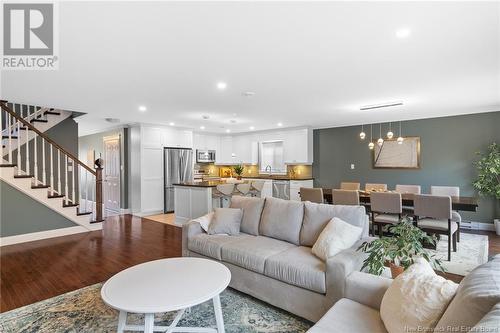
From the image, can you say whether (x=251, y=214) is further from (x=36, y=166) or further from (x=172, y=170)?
(x=172, y=170)

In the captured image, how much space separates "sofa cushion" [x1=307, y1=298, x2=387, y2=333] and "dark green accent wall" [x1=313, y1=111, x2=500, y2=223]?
5600 millimetres

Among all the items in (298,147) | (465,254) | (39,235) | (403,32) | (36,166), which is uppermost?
(403,32)

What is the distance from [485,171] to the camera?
17.1ft

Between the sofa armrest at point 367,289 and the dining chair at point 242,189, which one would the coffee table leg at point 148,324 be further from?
the dining chair at point 242,189

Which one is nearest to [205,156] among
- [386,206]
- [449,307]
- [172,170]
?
[172,170]

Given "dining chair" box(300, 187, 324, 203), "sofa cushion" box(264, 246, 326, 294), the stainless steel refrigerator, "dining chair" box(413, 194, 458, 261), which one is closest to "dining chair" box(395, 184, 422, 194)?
"dining chair" box(413, 194, 458, 261)

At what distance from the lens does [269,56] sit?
2775 millimetres

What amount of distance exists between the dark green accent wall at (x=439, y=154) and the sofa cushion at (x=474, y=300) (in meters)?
5.69

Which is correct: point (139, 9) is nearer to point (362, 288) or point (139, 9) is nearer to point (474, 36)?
point (362, 288)

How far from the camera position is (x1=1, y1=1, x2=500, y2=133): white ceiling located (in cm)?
202

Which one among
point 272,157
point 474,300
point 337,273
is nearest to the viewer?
point 474,300

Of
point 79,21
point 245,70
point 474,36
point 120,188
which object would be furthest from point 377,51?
point 120,188

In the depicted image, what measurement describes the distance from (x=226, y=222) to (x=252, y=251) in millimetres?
771

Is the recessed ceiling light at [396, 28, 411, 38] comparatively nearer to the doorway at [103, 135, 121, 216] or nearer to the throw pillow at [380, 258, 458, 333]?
→ the throw pillow at [380, 258, 458, 333]
